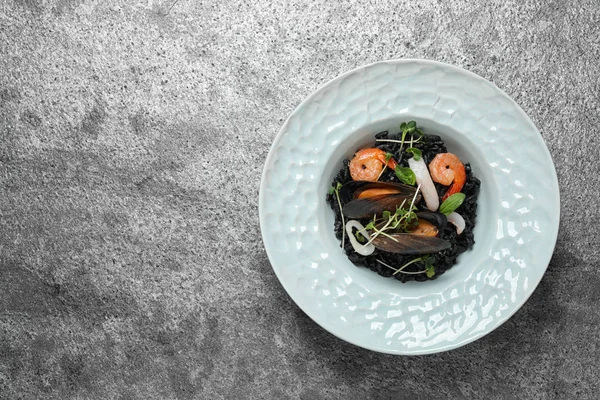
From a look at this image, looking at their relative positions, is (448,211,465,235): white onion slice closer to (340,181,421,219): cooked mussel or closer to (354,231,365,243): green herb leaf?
(340,181,421,219): cooked mussel

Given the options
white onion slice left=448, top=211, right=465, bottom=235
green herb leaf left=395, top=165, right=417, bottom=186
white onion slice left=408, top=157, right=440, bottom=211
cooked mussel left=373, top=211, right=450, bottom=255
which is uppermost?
green herb leaf left=395, top=165, right=417, bottom=186

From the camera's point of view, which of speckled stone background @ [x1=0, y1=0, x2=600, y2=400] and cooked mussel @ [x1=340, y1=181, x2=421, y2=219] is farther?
speckled stone background @ [x1=0, y1=0, x2=600, y2=400]

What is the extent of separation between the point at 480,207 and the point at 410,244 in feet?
0.75

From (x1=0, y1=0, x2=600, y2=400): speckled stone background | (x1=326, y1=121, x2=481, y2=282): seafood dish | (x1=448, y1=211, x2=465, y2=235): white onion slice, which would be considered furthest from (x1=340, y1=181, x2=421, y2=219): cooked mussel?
(x1=0, y1=0, x2=600, y2=400): speckled stone background

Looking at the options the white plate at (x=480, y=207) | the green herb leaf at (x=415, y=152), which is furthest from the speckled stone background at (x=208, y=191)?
the green herb leaf at (x=415, y=152)

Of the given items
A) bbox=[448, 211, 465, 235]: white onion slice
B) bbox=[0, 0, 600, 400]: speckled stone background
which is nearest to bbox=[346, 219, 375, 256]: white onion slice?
bbox=[448, 211, 465, 235]: white onion slice

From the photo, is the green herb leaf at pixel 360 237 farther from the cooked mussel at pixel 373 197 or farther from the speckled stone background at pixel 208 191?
the speckled stone background at pixel 208 191

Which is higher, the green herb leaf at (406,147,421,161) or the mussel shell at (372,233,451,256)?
the green herb leaf at (406,147,421,161)

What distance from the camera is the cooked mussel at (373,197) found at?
147cm

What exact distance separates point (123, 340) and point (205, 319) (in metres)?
0.28

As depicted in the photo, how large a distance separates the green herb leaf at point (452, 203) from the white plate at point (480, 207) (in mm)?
85

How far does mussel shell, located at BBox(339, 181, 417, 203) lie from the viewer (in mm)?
1485

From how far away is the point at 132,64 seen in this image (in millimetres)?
1802

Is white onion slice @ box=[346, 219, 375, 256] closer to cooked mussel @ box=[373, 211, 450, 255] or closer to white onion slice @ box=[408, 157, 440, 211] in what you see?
cooked mussel @ box=[373, 211, 450, 255]
